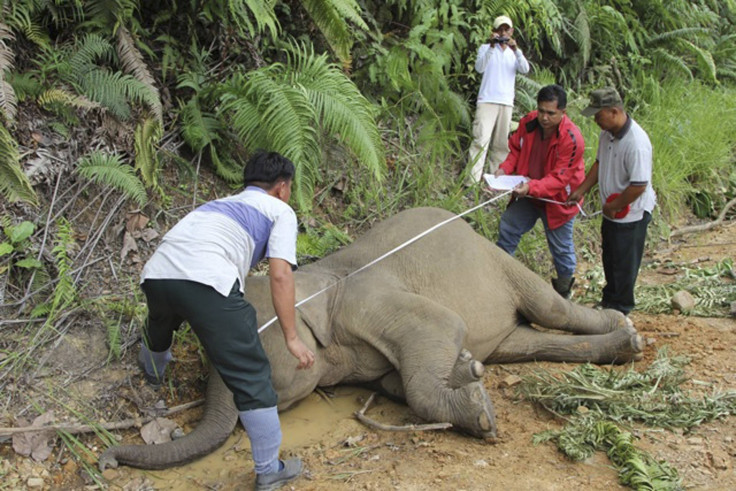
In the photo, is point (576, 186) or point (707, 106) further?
point (707, 106)

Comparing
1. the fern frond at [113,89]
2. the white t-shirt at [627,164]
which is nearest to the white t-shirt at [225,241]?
the fern frond at [113,89]

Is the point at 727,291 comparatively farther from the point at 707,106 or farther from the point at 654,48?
the point at 654,48

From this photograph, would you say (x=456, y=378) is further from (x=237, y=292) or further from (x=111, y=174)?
(x=111, y=174)

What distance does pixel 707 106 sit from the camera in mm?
9453

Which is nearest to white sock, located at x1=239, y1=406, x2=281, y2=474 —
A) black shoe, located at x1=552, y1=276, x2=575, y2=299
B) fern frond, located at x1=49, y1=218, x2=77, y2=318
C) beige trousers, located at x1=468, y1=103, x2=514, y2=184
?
fern frond, located at x1=49, y1=218, x2=77, y2=318

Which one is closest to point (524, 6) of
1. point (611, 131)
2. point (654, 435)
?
point (611, 131)

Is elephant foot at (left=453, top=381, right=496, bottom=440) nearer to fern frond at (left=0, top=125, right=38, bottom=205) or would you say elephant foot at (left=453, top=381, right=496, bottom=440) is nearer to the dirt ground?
the dirt ground

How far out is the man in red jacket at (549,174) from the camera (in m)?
5.16

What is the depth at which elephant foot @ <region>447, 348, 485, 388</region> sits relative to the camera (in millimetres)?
3857

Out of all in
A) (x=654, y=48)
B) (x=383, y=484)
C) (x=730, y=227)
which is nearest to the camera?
(x=383, y=484)

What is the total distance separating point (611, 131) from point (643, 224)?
0.74 meters

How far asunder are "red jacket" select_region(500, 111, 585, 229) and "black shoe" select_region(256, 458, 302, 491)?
281cm

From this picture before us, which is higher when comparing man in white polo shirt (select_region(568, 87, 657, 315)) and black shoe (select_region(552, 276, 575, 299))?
man in white polo shirt (select_region(568, 87, 657, 315))

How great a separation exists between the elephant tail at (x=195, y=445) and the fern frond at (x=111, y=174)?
1.68 meters
